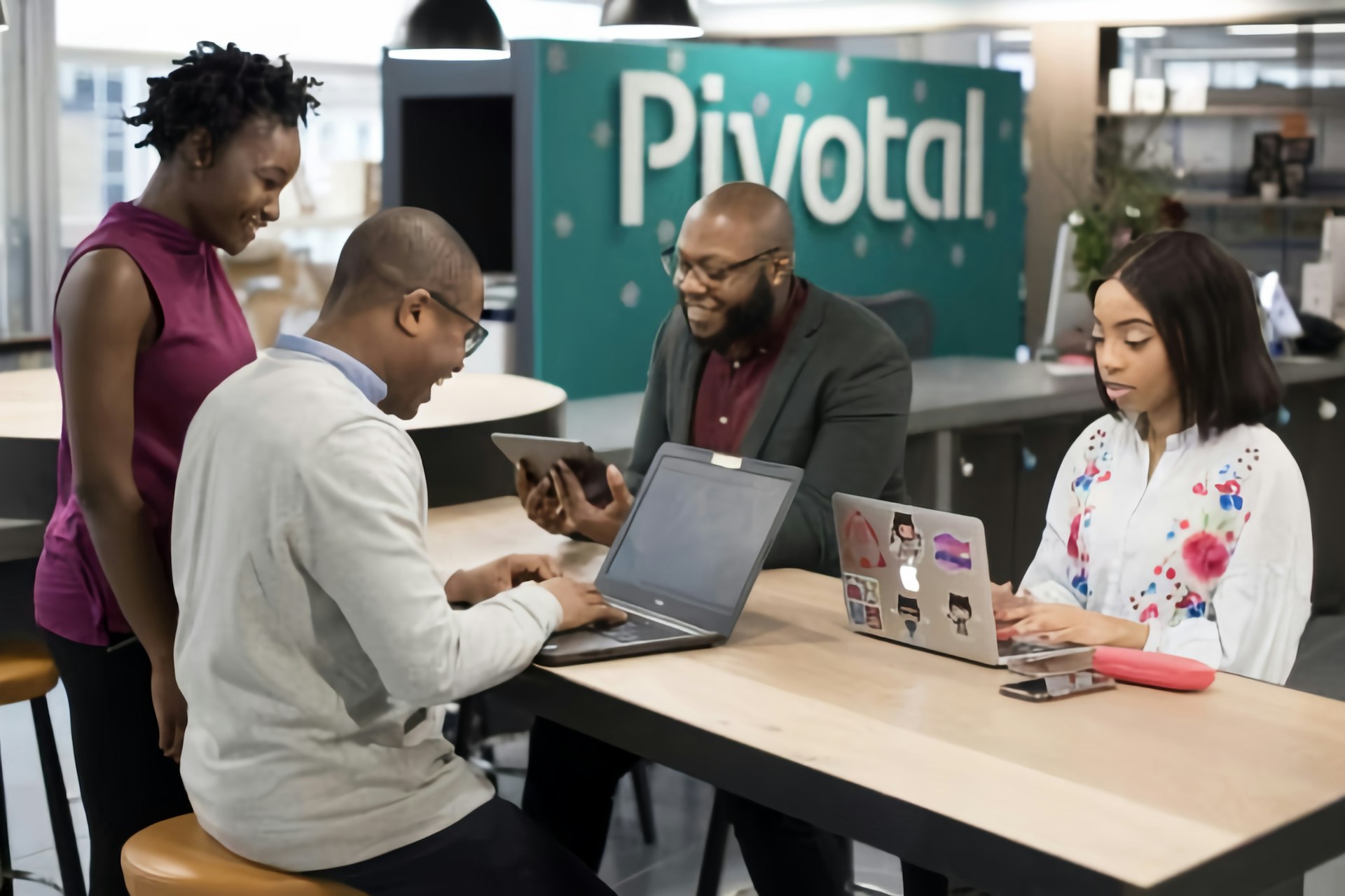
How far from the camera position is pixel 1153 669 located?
184cm

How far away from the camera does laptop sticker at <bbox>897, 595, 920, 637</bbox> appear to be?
197 cm

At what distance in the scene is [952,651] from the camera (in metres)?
1.95

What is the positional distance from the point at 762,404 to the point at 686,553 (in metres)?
0.60

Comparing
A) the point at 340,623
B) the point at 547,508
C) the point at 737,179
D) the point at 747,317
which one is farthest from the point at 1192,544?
the point at 737,179

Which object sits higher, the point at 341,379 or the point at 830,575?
the point at 341,379

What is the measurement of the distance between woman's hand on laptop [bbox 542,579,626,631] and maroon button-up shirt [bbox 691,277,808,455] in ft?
2.43

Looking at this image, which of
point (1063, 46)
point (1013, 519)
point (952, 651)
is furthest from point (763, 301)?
point (1063, 46)

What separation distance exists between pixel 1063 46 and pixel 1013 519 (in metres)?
3.52

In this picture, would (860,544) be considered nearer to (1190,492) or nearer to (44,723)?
(1190,492)

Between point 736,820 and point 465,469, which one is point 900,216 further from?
point 736,820

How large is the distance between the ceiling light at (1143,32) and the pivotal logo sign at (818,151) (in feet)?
6.00

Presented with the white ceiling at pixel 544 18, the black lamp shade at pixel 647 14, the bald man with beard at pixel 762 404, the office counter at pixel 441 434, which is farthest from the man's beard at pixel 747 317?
the white ceiling at pixel 544 18

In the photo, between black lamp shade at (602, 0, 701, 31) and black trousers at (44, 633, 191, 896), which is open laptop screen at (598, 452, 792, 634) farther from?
black lamp shade at (602, 0, 701, 31)

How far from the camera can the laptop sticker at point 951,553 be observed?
183cm
